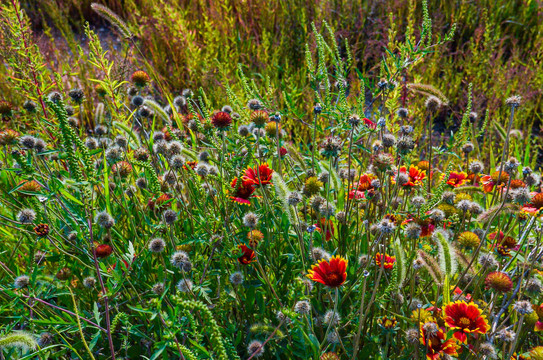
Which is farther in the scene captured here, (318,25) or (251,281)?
(318,25)

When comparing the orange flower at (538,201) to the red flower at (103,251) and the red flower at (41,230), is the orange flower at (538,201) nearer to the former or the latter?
the red flower at (103,251)

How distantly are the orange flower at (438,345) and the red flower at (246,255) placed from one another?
0.61 metres

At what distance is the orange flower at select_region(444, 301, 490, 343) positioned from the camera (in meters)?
1.17

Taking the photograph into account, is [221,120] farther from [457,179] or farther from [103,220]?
[457,179]

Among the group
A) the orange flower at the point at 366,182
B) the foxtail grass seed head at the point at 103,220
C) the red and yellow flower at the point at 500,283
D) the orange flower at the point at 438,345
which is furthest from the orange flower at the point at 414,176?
the foxtail grass seed head at the point at 103,220

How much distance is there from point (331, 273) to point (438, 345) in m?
0.37

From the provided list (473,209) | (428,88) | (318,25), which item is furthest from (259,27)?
(473,209)

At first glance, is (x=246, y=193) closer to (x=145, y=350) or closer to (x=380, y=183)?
(x=380, y=183)

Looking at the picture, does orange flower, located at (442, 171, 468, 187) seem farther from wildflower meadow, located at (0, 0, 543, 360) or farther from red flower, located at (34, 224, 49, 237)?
red flower, located at (34, 224, 49, 237)

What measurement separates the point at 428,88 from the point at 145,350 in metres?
1.50

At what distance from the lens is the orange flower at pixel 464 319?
46.0 inches

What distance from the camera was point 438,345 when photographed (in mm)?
1240

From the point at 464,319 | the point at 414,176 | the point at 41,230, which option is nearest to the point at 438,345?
the point at 464,319

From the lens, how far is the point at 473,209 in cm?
169
